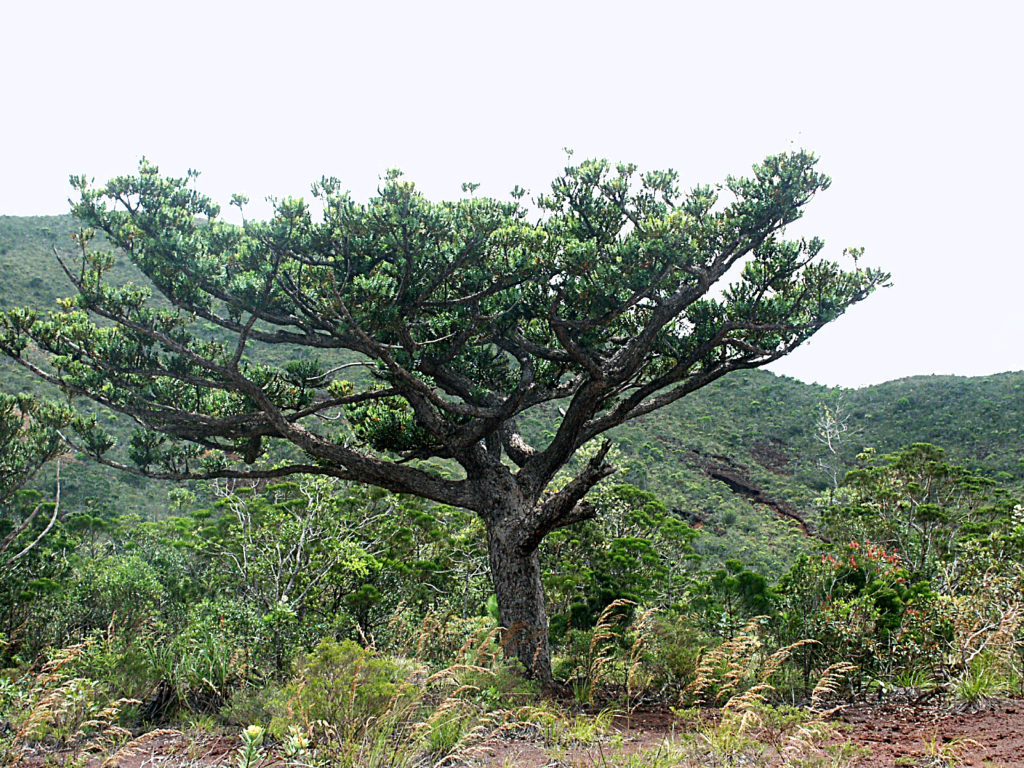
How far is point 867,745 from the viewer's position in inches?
181

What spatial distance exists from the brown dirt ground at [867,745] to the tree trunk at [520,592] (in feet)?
5.59

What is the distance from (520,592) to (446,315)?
351 centimetres

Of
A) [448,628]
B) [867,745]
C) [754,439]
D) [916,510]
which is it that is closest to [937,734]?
[867,745]

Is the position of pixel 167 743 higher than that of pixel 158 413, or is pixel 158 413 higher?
pixel 158 413

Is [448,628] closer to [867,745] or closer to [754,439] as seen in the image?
[867,745]

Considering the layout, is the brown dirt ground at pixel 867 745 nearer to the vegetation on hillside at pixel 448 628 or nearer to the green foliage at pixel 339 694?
the vegetation on hillside at pixel 448 628

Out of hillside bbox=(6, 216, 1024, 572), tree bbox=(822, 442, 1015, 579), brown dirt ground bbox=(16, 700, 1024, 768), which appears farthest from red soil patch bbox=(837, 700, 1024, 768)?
hillside bbox=(6, 216, 1024, 572)

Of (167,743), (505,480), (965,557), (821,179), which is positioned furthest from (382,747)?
(965,557)

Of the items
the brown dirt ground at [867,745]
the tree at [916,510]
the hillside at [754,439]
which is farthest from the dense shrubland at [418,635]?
the hillside at [754,439]

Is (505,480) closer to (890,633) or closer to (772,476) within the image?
(890,633)

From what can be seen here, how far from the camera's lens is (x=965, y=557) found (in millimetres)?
9383

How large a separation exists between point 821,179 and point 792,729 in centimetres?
572

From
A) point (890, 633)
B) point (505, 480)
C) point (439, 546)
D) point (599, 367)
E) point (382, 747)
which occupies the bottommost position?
point (890, 633)

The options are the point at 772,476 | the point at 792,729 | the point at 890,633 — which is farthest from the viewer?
the point at 772,476
